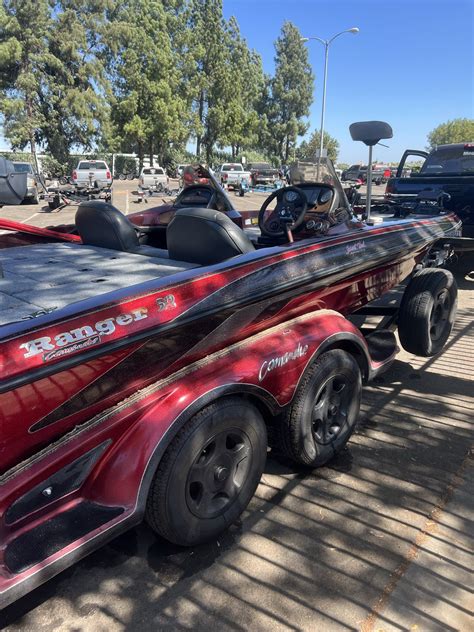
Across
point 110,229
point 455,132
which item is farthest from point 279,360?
point 455,132

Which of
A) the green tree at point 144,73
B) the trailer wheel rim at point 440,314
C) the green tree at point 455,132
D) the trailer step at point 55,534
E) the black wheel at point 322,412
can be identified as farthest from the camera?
the green tree at point 455,132

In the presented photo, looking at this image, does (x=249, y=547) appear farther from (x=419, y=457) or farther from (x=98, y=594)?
(x=419, y=457)

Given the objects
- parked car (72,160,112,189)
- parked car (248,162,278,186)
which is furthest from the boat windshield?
parked car (248,162,278,186)

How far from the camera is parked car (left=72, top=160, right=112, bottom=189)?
2378 centimetres

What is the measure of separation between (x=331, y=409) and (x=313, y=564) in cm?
98

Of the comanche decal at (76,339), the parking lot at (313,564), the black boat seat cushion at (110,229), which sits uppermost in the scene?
the black boat seat cushion at (110,229)

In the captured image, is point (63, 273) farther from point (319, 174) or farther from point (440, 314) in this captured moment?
point (440, 314)

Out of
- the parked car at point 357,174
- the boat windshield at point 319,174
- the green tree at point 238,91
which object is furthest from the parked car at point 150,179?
the boat windshield at point 319,174

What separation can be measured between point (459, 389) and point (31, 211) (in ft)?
59.9

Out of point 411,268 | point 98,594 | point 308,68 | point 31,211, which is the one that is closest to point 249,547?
point 98,594

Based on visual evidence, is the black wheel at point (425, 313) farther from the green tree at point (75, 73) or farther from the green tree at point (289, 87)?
the green tree at point (289, 87)

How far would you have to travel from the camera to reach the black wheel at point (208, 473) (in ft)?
6.99

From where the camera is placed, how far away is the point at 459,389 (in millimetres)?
4176

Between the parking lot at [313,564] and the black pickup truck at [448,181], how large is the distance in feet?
17.0
